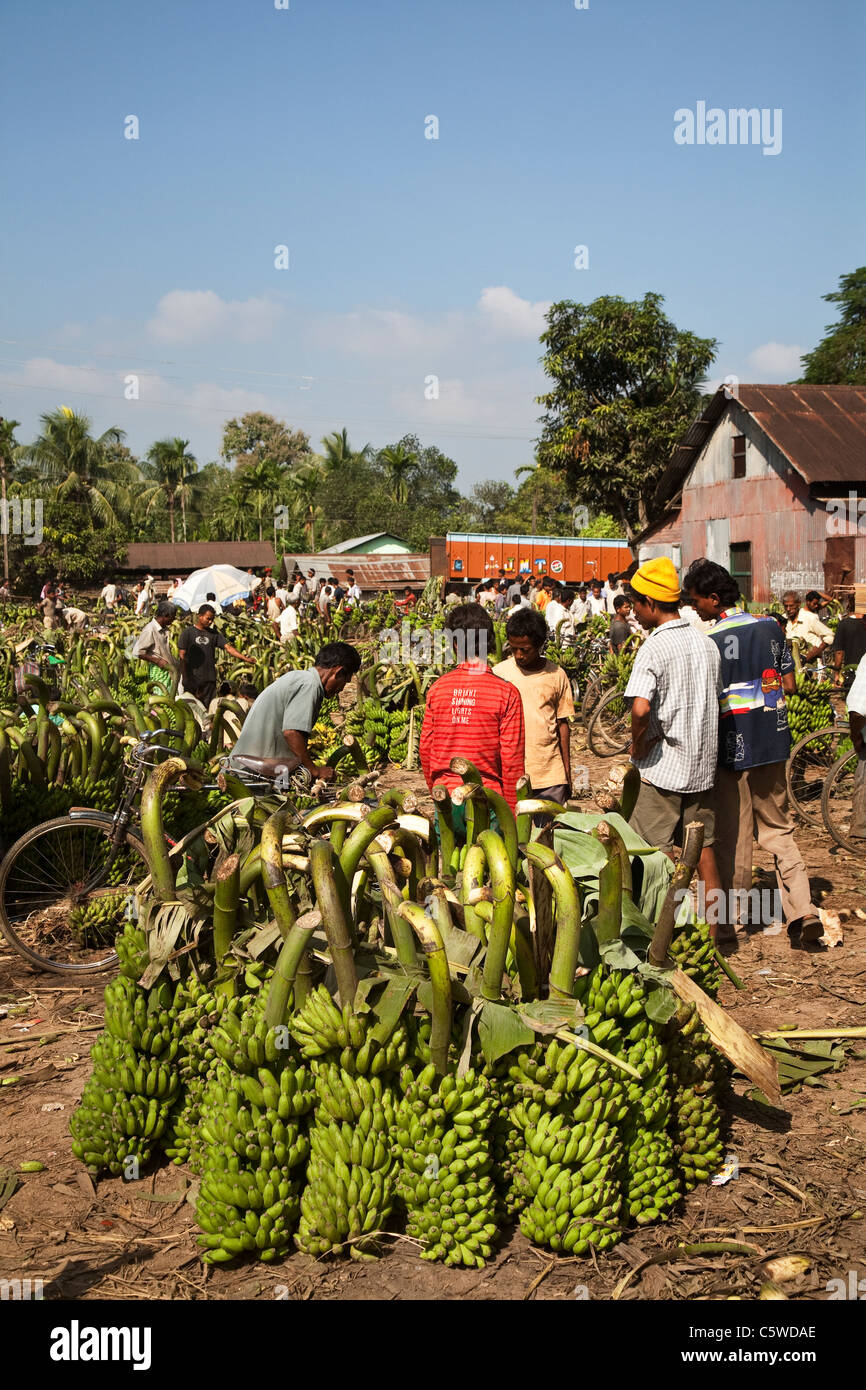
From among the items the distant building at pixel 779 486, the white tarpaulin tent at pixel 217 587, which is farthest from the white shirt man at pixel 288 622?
the distant building at pixel 779 486

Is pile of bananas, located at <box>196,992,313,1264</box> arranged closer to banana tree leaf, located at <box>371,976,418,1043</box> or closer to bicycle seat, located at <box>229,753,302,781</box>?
banana tree leaf, located at <box>371,976,418,1043</box>

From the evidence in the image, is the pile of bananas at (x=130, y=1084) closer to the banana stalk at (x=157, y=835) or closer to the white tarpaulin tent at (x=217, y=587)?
the banana stalk at (x=157, y=835)

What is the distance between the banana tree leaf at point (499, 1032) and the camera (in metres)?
2.65

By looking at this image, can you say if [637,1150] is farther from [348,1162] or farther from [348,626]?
[348,626]

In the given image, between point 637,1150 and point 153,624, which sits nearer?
point 637,1150

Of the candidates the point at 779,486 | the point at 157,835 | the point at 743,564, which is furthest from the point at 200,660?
the point at 743,564

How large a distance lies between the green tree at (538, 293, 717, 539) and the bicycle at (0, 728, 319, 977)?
31.6 metres

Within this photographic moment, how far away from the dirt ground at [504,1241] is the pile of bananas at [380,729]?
711 cm

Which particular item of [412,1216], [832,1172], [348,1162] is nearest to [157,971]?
[348,1162]

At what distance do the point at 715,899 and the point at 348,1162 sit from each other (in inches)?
127

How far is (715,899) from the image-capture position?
5359mm
